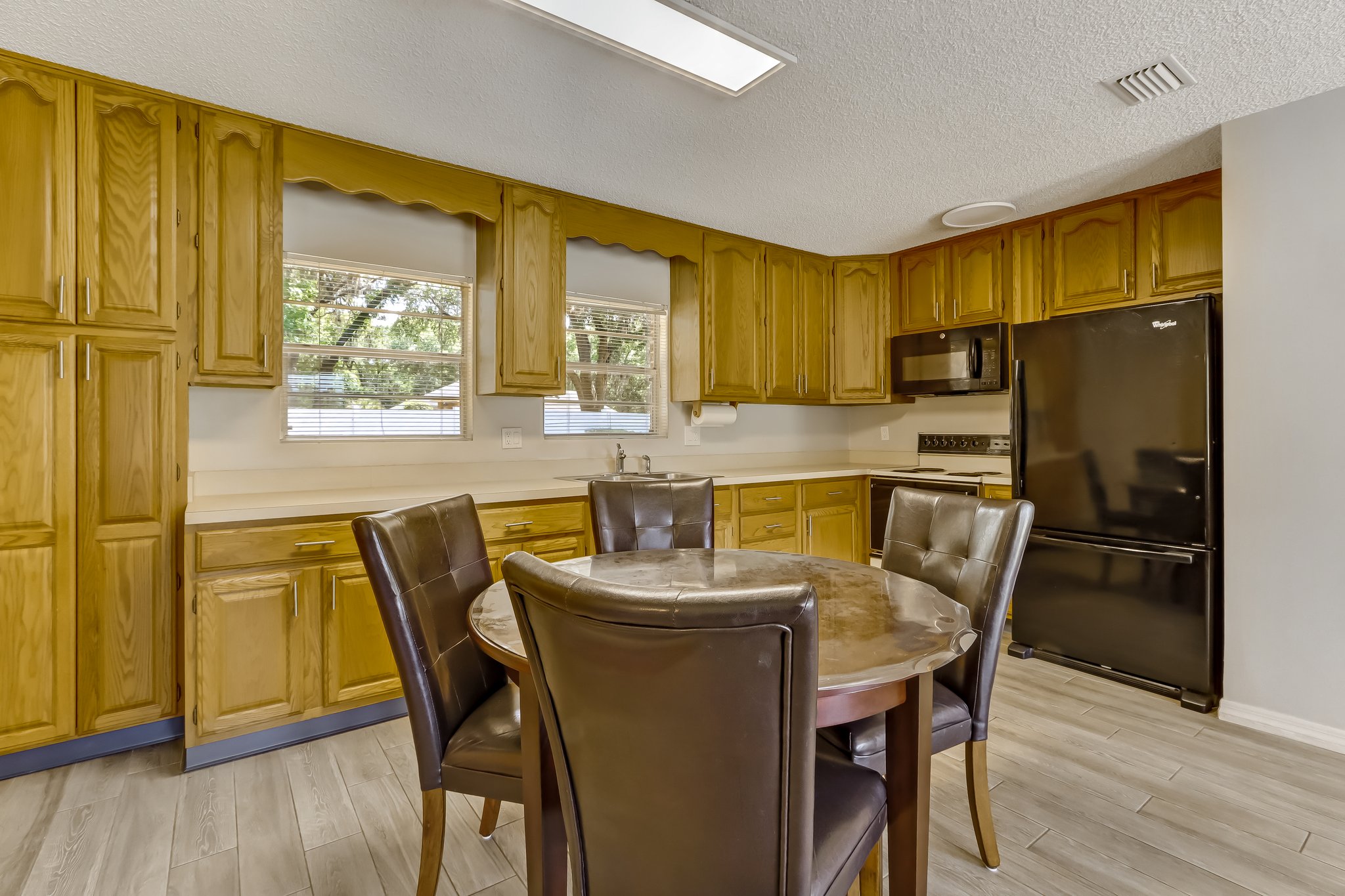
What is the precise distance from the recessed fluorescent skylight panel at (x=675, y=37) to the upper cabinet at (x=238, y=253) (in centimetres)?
143

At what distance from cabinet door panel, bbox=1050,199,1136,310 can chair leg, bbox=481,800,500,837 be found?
12.2 ft

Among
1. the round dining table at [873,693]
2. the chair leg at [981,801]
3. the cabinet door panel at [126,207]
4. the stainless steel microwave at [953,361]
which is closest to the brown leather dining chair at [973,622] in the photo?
the chair leg at [981,801]

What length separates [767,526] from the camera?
3.79 metres

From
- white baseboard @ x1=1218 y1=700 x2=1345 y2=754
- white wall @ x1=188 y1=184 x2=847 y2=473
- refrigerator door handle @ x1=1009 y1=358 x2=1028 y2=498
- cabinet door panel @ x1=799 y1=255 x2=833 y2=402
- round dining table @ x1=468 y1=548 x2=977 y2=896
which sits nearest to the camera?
round dining table @ x1=468 y1=548 x2=977 y2=896

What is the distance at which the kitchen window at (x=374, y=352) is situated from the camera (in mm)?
2869

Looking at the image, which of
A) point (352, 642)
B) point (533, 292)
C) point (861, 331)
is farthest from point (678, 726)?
point (861, 331)

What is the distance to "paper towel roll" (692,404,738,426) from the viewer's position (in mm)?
4105

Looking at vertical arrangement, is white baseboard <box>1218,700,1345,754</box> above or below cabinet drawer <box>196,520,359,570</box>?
below

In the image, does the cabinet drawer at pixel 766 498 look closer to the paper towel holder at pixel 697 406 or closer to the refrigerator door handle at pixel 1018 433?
the paper towel holder at pixel 697 406

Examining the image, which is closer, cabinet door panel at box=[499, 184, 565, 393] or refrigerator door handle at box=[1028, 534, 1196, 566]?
refrigerator door handle at box=[1028, 534, 1196, 566]

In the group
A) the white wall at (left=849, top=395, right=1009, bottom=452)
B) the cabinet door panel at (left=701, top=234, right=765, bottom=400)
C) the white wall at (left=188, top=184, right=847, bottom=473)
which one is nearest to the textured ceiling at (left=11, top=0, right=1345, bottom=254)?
the white wall at (left=188, top=184, right=847, bottom=473)

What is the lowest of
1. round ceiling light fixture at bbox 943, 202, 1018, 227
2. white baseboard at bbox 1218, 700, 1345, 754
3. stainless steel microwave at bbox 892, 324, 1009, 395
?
white baseboard at bbox 1218, 700, 1345, 754

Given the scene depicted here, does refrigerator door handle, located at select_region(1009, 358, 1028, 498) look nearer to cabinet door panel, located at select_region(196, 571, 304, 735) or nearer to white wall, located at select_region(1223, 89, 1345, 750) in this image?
white wall, located at select_region(1223, 89, 1345, 750)

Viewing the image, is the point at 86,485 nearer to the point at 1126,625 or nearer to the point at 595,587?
the point at 595,587
